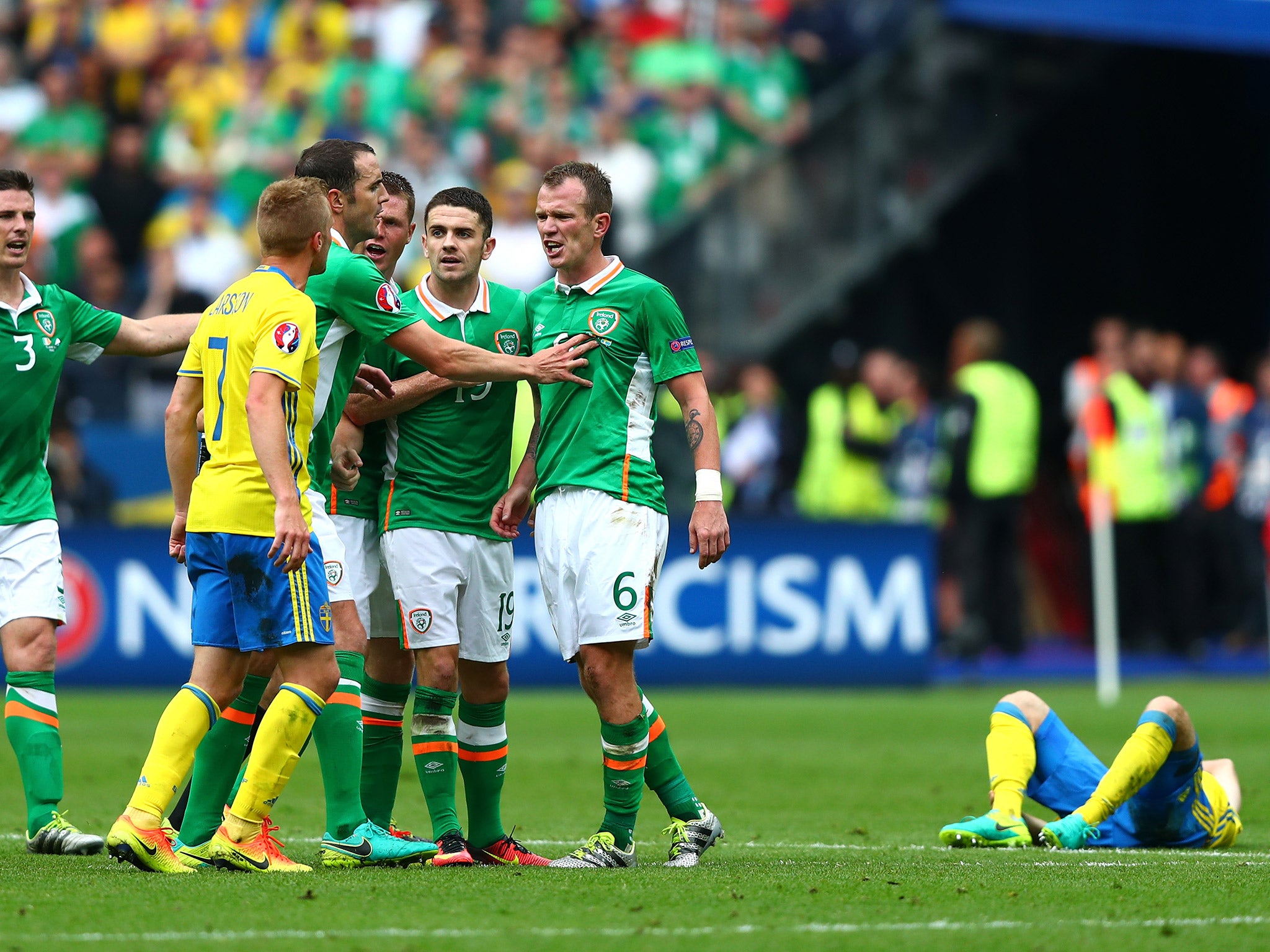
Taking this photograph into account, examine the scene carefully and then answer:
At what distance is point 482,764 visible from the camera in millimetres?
6770

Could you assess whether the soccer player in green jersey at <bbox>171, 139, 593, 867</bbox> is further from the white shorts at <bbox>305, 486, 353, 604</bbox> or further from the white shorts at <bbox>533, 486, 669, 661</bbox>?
the white shorts at <bbox>533, 486, 669, 661</bbox>

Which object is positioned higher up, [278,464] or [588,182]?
[588,182]

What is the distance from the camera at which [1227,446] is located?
57.7ft

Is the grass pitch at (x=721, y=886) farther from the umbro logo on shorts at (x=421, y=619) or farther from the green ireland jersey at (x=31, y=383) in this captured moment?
the green ireland jersey at (x=31, y=383)

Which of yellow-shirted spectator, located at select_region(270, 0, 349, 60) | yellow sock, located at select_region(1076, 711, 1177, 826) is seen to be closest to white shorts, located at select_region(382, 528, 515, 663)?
yellow sock, located at select_region(1076, 711, 1177, 826)

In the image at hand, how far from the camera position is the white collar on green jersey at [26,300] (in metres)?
7.10

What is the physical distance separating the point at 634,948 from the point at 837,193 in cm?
1458

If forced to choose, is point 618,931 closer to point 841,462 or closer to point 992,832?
point 992,832

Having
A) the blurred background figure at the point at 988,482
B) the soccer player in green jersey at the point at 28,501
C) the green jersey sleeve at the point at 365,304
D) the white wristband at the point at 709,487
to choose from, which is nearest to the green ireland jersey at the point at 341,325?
the green jersey sleeve at the point at 365,304

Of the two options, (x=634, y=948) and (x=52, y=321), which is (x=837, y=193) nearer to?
(x=52, y=321)

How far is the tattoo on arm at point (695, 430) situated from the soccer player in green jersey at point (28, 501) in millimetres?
2054

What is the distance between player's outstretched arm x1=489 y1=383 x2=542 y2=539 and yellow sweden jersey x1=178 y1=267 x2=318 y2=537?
0.85 meters

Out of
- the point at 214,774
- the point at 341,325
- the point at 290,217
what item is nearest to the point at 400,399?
the point at 341,325

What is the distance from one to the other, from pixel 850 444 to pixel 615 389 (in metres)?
9.76
